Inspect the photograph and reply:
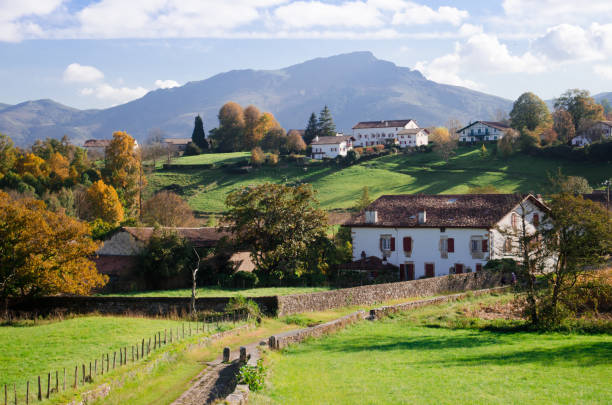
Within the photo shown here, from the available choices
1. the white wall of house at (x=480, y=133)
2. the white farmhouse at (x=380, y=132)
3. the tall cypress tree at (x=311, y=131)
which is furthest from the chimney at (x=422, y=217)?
the white farmhouse at (x=380, y=132)

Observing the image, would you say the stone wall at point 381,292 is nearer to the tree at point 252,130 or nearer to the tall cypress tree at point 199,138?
the tree at point 252,130

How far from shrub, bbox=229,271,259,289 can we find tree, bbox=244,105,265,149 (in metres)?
97.7

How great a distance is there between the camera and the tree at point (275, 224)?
156ft

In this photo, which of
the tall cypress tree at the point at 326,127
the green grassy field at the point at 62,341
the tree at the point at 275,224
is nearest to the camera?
the green grassy field at the point at 62,341

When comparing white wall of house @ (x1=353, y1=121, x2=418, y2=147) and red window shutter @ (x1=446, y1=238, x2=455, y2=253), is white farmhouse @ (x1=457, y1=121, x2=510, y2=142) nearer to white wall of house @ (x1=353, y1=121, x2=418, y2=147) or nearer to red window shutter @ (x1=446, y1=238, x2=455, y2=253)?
white wall of house @ (x1=353, y1=121, x2=418, y2=147)

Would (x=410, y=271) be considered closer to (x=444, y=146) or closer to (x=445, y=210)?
(x=445, y=210)

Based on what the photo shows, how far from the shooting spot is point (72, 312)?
3416 cm

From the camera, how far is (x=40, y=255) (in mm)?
36625

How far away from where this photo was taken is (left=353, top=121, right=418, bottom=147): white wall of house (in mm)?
156250

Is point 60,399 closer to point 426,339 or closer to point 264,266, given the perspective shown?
point 426,339

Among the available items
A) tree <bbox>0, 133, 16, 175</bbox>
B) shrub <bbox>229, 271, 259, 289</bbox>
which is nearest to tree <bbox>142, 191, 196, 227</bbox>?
shrub <bbox>229, 271, 259, 289</bbox>

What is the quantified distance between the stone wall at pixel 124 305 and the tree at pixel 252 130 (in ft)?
357

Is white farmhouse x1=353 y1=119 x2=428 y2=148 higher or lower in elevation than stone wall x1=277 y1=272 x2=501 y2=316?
higher

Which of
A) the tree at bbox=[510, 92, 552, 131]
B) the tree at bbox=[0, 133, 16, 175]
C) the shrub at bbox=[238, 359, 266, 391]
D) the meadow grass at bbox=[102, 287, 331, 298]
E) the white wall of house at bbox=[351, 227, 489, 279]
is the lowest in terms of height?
the meadow grass at bbox=[102, 287, 331, 298]
